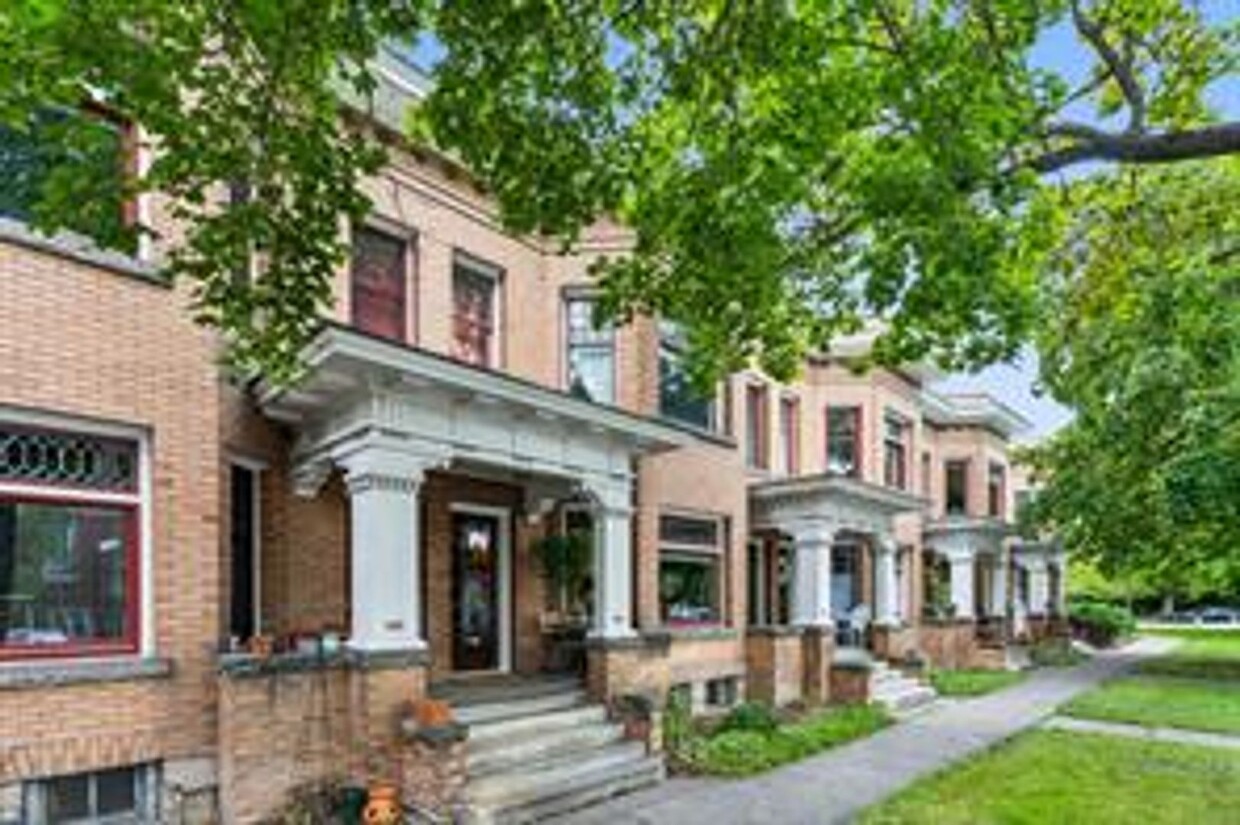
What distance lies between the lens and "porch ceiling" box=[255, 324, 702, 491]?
397 inches

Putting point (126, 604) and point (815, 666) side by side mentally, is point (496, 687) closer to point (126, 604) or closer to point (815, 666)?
point (126, 604)

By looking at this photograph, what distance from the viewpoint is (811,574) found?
1980 centimetres

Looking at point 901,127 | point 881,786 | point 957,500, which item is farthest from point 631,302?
point 957,500

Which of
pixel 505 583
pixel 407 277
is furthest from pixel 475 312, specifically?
pixel 505 583

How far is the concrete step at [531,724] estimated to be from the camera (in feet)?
37.4

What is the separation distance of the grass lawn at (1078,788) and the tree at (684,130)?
15.6 ft

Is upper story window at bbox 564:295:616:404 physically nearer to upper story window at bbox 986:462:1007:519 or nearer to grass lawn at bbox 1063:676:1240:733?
grass lawn at bbox 1063:676:1240:733

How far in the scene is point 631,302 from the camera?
30.1 ft

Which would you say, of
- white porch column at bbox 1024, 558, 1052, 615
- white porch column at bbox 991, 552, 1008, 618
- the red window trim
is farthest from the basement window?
white porch column at bbox 1024, 558, 1052, 615

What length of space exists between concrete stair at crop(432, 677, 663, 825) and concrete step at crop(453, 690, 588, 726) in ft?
0.04

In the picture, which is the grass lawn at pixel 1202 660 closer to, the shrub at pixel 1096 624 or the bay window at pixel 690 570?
the shrub at pixel 1096 624

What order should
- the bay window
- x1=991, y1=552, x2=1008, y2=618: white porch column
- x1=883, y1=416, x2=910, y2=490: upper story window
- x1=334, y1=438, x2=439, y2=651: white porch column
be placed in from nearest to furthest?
x1=334, y1=438, x2=439, y2=651: white porch column
the bay window
x1=883, y1=416, x2=910, y2=490: upper story window
x1=991, y1=552, x2=1008, y2=618: white porch column

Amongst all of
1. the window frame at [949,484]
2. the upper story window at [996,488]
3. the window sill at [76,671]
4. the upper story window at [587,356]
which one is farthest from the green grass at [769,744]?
the upper story window at [996,488]

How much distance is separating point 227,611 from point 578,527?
235 inches
